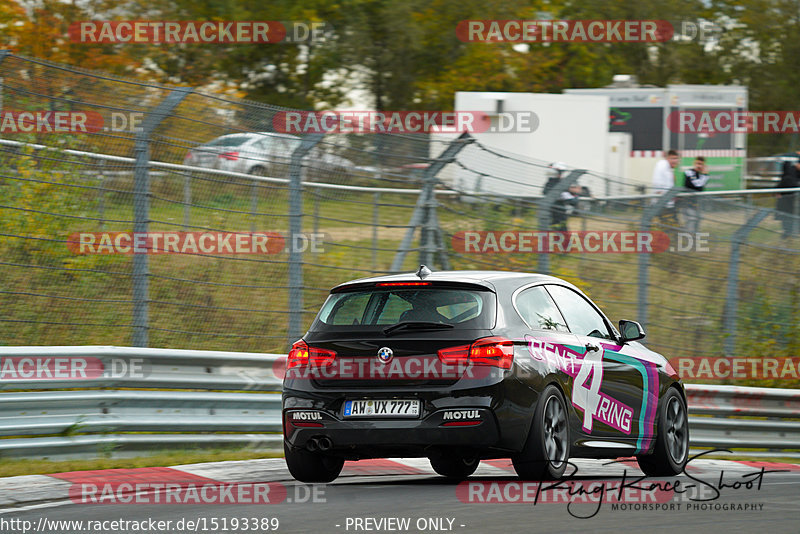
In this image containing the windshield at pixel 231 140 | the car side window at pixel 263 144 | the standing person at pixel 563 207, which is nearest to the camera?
the windshield at pixel 231 140

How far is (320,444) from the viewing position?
27.6ft

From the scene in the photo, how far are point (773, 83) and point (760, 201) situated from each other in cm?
3554

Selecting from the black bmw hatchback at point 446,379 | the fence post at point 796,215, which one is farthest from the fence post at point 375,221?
the fence post at point 796,215

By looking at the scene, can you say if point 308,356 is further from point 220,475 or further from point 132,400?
point 132,400

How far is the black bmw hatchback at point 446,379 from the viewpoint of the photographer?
8070 mm

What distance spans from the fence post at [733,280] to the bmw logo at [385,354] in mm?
8359

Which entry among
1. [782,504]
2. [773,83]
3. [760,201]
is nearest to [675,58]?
[773,83]

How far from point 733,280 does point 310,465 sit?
829cm

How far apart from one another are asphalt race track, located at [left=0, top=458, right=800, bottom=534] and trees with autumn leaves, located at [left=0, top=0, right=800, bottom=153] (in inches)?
881

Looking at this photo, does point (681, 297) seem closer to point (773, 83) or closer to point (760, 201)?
point (760, 201)

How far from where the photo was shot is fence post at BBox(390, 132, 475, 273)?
43.5 feet

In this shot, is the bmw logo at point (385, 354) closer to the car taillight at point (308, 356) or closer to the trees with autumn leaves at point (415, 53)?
the car taillight at point (308, 356)

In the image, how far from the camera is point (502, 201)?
14.6 meters

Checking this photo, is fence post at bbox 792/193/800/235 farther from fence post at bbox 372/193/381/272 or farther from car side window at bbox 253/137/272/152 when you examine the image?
car side window at bbox 253/137/272/152
